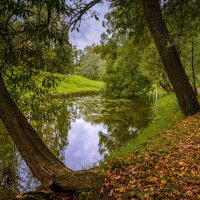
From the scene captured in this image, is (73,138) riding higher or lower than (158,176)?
lower

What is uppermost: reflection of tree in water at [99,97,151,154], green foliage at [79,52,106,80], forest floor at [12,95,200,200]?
green foliage at [79,52,106,80]

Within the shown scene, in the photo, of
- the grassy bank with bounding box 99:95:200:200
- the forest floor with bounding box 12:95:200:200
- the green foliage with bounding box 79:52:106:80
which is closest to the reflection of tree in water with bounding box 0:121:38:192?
the forest floor with bounding box 12:95:200:200

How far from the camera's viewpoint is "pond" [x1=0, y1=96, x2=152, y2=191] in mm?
9125

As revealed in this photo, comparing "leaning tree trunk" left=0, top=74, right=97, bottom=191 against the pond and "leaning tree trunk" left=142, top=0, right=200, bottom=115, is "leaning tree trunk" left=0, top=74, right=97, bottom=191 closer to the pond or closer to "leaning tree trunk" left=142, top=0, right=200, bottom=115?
the pond

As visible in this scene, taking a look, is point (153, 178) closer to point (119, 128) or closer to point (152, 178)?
point (152, 178)

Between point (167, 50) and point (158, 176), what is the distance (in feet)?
20.2

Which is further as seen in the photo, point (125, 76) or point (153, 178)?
point (125, 76)

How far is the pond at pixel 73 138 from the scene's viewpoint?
29.9 ft

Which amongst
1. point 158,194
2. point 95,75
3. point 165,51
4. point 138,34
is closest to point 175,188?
point 158,194

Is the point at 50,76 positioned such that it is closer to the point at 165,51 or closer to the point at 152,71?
the point at 165,51

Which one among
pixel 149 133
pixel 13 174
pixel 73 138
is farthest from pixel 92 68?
pixel 13 174

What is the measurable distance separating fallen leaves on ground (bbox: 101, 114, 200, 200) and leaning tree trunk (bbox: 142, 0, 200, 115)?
3881 millimetres

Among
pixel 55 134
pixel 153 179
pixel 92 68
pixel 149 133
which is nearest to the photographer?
pixel 153 179

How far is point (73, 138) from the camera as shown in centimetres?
1647
